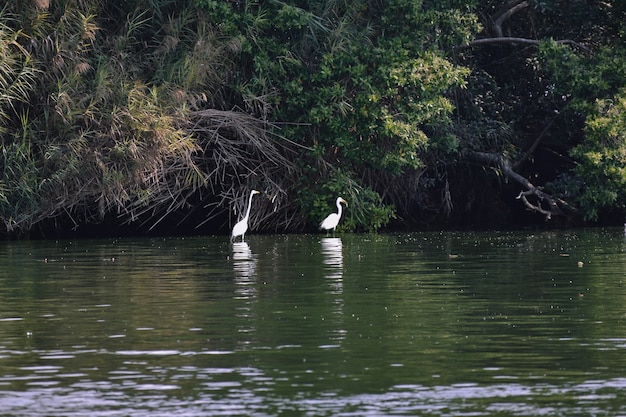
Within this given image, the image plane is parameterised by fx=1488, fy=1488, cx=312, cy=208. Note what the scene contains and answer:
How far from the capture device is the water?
31.6 ft

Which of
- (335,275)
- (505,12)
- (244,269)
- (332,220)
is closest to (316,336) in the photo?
(335,275)

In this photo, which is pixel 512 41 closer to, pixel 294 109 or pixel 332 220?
pixel 294 109

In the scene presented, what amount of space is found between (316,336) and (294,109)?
63.6ft

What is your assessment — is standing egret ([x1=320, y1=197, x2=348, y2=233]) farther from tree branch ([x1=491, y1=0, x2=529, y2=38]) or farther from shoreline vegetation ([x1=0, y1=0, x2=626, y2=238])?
tree branch ([x1=491, y1=0, x2=529, y2=38])

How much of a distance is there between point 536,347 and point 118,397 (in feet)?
12.4

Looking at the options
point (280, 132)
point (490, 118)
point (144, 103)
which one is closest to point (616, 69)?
point (490, 118)

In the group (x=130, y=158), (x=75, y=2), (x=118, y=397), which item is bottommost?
(x=118, y=397)

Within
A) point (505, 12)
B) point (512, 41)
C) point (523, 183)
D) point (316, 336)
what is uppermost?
point (505, 12)

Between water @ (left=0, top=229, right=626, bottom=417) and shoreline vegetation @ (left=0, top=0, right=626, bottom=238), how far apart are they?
256 inches

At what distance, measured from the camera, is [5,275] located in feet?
65.4

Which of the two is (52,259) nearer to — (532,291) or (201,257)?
(201,257)

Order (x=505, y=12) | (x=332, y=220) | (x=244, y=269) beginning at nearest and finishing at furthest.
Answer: (x=244, y=269) → (x=332, y=220) → (x=505, y=12)

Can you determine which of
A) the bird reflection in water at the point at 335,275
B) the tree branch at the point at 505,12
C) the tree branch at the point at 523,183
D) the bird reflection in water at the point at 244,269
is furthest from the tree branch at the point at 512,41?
the bird reflection in water at the point at 244,269

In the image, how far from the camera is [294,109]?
104ft
